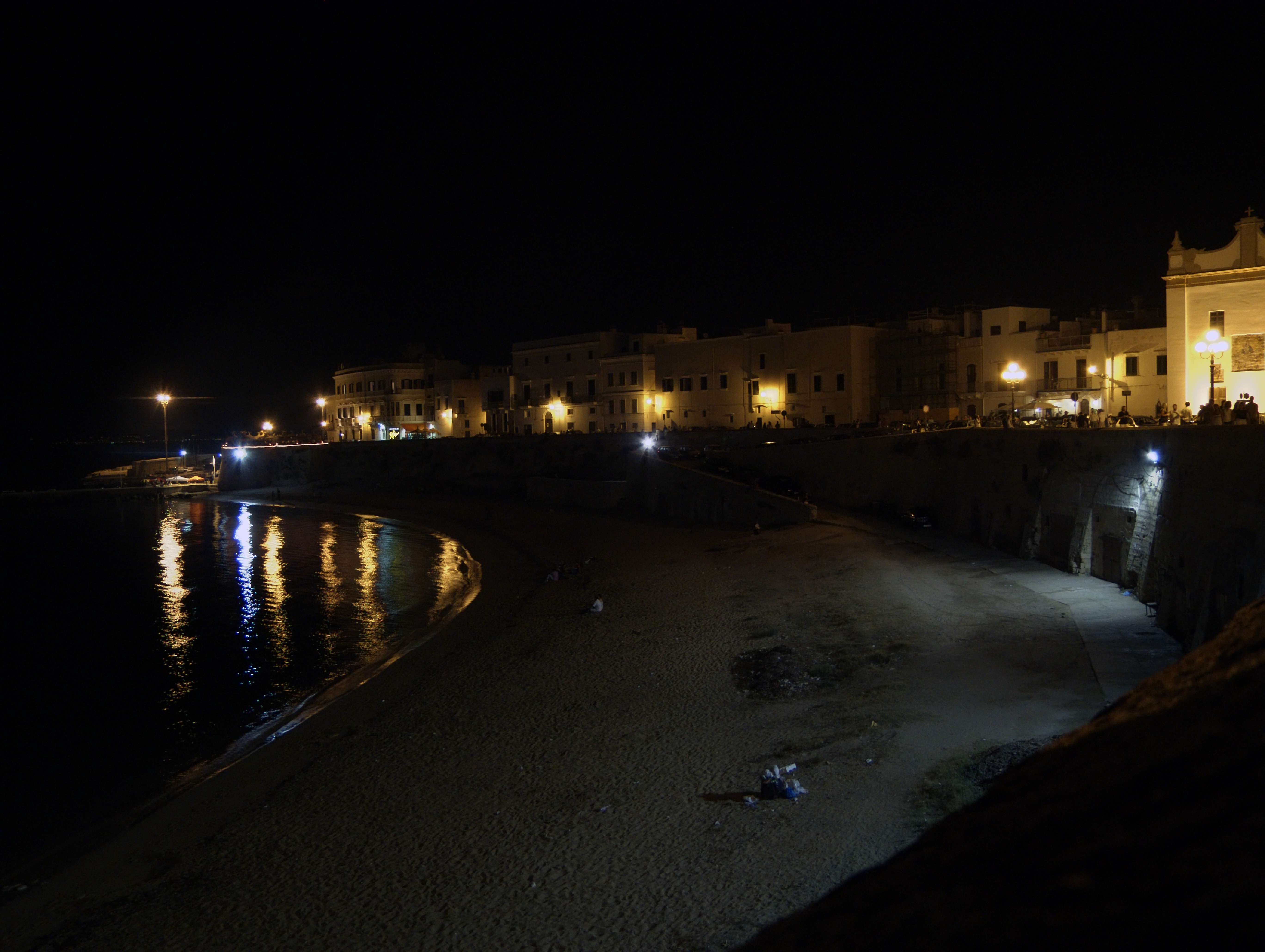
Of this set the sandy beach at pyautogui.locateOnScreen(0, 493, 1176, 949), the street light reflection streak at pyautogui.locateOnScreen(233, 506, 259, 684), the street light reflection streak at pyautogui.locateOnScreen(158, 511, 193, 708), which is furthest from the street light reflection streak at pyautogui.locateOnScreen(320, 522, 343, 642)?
the sandy beach at pyautogui.locateOnScreen(0, 493, 1176, 949)

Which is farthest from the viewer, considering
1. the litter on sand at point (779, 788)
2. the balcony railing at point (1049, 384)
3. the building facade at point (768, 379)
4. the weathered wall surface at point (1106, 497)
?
the building facade at point (768, 379)

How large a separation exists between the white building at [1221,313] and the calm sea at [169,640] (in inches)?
990

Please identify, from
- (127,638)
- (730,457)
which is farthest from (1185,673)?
(730,457)

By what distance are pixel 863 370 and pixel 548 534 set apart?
2205cm

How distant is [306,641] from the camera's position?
74.1 feet

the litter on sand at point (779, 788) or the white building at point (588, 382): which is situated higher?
the white building at point (588, 382)

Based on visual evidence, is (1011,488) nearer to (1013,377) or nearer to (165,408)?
(1013,377)

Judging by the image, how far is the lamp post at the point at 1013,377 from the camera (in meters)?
31.5

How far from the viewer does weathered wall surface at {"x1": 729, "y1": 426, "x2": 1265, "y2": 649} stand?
15.1m

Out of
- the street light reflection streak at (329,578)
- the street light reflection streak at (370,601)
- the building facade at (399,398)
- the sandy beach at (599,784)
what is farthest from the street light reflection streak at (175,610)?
the building facade at (399,398)

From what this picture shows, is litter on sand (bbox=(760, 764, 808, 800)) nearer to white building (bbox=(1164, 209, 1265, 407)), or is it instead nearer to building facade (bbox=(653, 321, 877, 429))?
white building (bbox=(1164, 209, 1265, 407))

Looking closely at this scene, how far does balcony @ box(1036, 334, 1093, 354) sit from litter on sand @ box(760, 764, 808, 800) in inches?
1387

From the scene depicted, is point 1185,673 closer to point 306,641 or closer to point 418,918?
point 418,918

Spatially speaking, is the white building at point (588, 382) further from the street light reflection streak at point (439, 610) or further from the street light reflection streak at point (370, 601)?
the street light reflection streak at point (370, 601)
